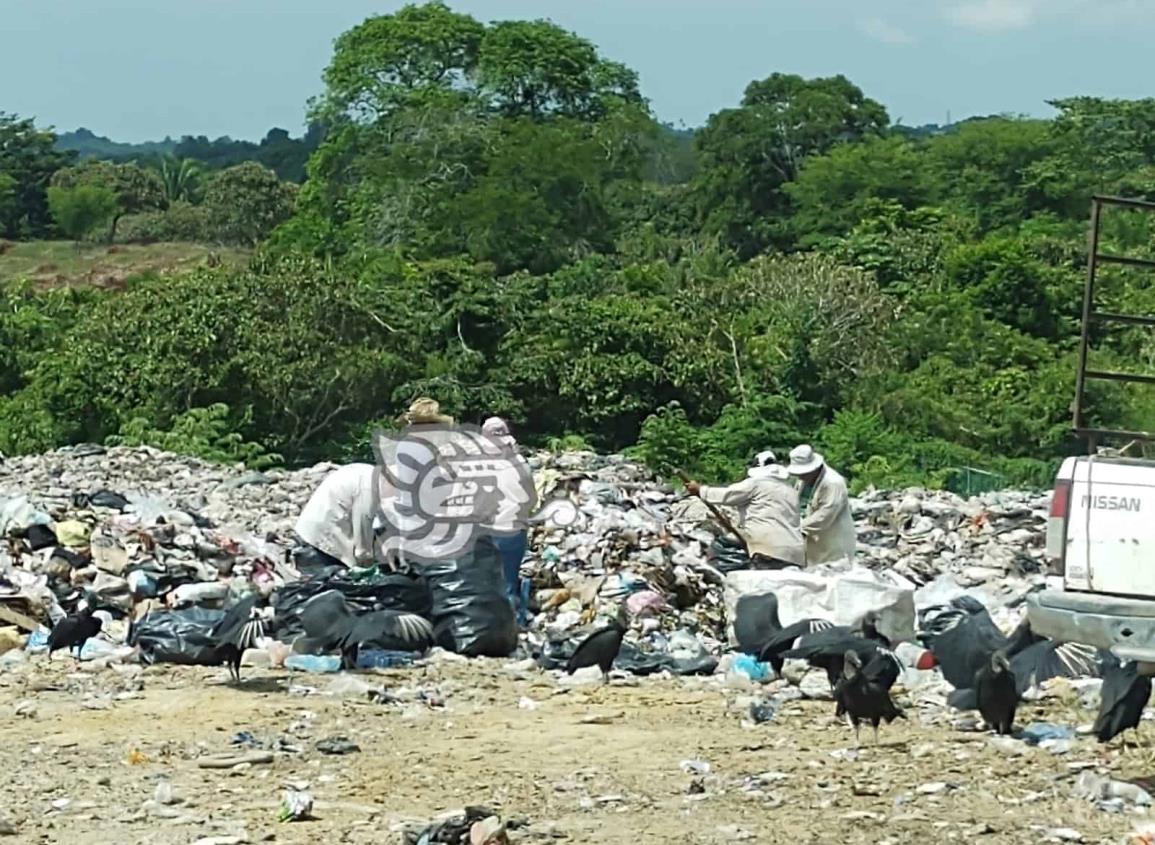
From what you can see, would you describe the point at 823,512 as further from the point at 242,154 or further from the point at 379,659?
the point at 242,154

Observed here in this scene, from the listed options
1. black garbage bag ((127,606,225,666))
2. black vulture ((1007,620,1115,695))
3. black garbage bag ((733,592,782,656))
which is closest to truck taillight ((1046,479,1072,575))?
black vulture ((1007,620,1115,695))

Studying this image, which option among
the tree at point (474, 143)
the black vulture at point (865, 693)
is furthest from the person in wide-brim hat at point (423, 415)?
the tree at point (474, 143)

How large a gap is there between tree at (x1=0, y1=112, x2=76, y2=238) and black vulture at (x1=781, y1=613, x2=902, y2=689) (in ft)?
194

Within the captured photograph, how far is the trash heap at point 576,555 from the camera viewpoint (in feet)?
37.0

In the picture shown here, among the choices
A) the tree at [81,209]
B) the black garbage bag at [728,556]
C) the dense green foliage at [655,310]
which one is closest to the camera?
the black garbage bag at [728,556]

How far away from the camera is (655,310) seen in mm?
31906

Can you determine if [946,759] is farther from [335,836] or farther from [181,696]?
[181,696]

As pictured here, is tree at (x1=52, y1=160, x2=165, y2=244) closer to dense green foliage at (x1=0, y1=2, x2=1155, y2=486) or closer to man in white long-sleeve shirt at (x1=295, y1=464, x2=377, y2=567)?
dense green foliage at (x1=0, y1=2, x2=1155, y2=486)

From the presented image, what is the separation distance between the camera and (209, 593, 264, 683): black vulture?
919 centimetres

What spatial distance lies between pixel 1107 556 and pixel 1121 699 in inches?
30.5

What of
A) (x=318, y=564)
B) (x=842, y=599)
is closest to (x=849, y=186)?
(x=842, y=599)

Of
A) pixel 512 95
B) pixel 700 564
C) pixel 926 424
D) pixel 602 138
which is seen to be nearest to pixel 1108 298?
pixel 926 424

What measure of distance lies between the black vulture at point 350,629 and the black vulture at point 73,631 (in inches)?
47.4

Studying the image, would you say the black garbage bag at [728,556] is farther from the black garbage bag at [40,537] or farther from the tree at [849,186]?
the tree at [849,186]
